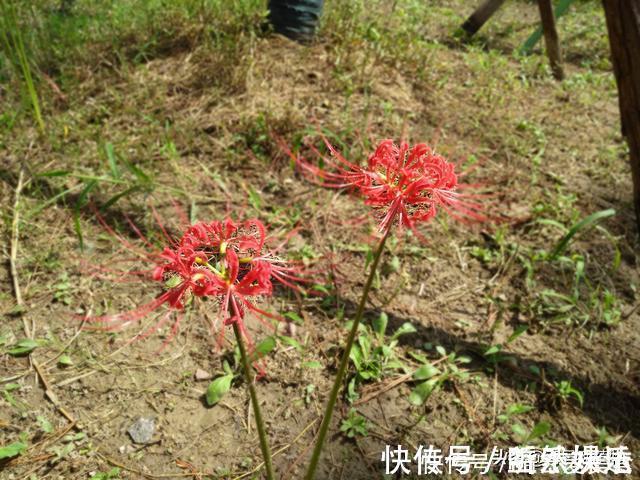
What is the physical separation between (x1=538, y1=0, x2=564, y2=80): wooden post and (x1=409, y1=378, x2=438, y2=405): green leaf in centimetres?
327

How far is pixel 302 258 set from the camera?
7.65ft

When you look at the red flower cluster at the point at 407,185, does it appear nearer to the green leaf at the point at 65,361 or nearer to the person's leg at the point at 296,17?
the green leaf at the point at 65,361

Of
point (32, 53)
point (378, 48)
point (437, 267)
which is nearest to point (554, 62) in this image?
point (378, 48)

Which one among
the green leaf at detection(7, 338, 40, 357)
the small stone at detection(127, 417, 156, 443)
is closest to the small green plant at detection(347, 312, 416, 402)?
the small stone at detection(127, 417, 156, 443)

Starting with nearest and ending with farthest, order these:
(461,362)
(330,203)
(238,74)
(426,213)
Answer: (426,213)
(461,362)
(330,203)
(238,74)

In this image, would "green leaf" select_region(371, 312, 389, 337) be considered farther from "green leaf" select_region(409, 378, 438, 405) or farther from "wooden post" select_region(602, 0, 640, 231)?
"wooden post" select_region(602, 0, 640, 231)

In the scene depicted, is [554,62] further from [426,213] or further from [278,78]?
[426,213]

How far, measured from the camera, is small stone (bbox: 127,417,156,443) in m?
1.69

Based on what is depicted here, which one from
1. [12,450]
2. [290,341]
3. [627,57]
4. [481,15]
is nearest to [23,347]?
[12,450]

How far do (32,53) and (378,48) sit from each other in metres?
2.45

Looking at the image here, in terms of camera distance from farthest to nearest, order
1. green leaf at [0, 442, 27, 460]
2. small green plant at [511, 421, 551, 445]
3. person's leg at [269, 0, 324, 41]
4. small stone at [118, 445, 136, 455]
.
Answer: person's leg at [269, 0, 324, 41] < small green plant at [511, 421, 551, 445] < small stone at [118, 445, 136, 455] < green leaf at [0, 442, 27, 460]

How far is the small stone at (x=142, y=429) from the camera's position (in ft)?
5.54

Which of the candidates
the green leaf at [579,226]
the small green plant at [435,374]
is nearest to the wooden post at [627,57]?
the green leaf at [579,226]

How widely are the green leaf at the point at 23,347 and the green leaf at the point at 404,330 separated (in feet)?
4.83
